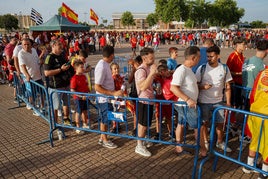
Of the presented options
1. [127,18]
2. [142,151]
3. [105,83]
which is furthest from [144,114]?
[127,18]

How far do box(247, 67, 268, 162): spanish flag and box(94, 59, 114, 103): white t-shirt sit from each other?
231cm

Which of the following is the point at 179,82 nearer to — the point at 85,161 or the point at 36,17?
the point at 85,161

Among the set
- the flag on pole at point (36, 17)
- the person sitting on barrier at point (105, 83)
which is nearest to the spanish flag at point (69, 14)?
the flag on pole at point (36, 17)

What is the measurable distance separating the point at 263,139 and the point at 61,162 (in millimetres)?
3167

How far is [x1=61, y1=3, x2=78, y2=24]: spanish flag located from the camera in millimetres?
17858

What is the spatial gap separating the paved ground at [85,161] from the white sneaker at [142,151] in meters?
0.09

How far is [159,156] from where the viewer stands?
3.97 metres

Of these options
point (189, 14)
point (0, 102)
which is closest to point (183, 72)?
point (0, 102)

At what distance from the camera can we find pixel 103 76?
3781mm

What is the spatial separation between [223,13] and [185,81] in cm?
7362

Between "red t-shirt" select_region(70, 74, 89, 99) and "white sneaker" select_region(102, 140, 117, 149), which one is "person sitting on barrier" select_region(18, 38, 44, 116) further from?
"white sneaker" select_region(102, 140, 117, 149)

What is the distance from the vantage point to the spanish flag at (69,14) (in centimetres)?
1786

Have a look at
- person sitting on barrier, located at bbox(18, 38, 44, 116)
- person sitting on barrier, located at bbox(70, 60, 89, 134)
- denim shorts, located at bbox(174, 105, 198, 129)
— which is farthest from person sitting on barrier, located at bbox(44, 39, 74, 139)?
denim shorts, located at bbox(174, 105, 198, 129)

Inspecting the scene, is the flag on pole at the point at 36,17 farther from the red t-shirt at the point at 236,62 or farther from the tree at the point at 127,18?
the tree at the point at 127,18
